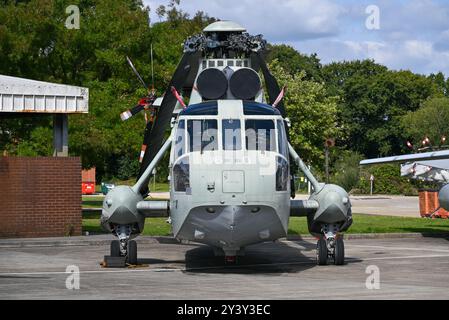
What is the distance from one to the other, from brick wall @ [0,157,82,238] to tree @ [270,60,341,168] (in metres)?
38.6

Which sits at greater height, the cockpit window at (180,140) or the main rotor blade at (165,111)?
the main rotor blade at (165,111)

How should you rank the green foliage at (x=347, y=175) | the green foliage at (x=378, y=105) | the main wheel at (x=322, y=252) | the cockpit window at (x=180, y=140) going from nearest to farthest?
the cockpit window at (x=180, y=140)
the main wheel at (x=322, y=252)
the green foliage at (x=347, y=175)
the green foliage at (x=378, y=105)

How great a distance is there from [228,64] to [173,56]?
2154 cm

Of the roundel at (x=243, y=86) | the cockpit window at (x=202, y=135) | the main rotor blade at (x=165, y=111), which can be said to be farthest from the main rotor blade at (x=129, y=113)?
the cockpit window at (x=202, y=135)

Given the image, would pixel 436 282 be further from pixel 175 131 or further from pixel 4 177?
pixel 4 177

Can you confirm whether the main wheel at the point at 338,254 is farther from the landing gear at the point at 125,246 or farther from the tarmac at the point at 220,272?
the landing gear at the point at 125,246

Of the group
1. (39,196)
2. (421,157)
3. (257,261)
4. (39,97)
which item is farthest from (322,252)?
(39,97)

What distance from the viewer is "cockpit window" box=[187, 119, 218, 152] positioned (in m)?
18.5

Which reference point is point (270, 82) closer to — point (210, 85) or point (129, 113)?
point (210, 85)

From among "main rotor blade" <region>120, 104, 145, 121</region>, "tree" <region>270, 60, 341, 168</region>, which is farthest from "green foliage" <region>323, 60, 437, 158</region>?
"main rotor blade" <region>120, 104, 145, 121</region>

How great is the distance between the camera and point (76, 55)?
42688mm

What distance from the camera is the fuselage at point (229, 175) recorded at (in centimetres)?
1780

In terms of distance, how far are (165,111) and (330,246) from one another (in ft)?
16.9

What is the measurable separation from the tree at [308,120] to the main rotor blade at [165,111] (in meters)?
44.5
